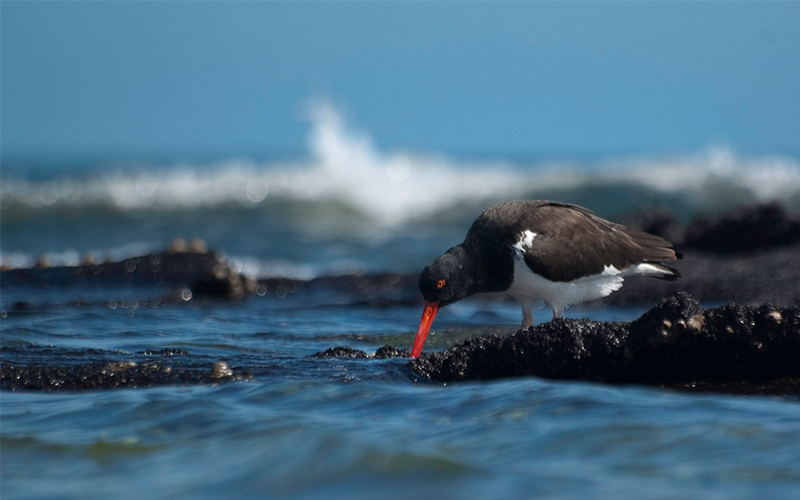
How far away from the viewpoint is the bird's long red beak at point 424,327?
6.16 m


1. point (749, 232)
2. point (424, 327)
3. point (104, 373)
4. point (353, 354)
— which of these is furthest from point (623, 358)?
point (749, 232)

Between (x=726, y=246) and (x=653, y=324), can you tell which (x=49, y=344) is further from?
(x=726, y=246)

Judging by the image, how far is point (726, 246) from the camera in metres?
11.2

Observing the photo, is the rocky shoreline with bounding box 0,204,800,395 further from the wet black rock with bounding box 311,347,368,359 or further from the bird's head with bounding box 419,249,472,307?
the bird's head with bounding box 419,249,472,307

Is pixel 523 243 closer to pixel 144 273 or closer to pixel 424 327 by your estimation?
pixel 424 327

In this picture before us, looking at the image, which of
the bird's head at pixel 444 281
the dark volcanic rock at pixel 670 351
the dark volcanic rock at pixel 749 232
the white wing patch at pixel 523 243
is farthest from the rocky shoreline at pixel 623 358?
the dark volcanic rock at pixel 749 232

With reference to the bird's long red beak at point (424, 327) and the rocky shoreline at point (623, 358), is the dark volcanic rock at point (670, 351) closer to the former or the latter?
the rocky shoreline at point (623, 358)

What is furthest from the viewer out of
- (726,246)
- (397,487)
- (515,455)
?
(726,246)

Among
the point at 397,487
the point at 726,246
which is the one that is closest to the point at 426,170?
the point at 726,246

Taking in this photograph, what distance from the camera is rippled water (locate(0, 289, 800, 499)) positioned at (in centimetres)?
331

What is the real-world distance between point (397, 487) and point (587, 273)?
426 centimetres

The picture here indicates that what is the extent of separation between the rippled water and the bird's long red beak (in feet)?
2.72

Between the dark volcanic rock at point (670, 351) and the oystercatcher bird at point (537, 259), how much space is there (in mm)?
1515

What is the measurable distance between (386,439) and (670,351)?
1.78m
